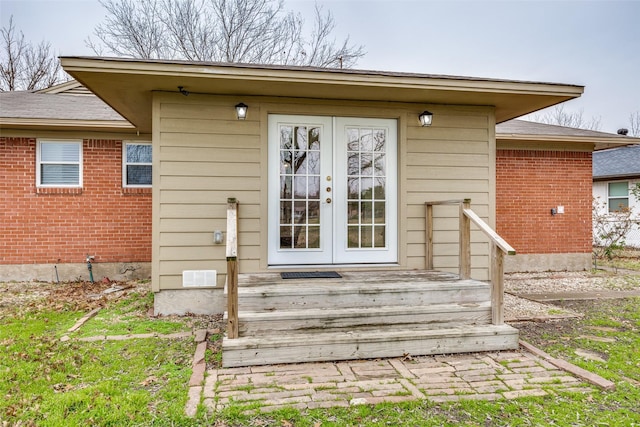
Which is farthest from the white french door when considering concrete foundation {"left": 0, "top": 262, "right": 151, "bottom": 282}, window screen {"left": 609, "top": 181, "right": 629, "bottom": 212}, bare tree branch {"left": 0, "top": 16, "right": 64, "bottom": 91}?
bare tree branch {"left": 0, "top": 16, "right": 64, "bottom": 91}

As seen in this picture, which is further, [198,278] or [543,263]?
[543,263]

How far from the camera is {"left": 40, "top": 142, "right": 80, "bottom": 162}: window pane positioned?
22.9ft

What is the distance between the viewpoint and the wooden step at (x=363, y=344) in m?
3.28

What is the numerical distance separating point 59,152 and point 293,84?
16.8 ft

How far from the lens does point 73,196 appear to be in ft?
23.2

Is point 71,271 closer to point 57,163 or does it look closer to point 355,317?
point 57,163

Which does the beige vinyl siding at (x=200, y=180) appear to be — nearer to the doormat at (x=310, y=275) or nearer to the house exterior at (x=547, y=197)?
the doormat at (x=310, y=275)

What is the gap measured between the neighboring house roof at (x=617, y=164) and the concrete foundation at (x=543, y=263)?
5.54 m

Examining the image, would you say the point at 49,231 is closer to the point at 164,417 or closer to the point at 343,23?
the point at 164,417

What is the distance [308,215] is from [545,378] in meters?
2.91

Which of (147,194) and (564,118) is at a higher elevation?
(564,118)

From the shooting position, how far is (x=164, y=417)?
2457 mm

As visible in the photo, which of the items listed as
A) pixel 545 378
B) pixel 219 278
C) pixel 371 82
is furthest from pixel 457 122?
pixel 219 278

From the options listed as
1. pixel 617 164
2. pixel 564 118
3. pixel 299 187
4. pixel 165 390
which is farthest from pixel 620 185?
pixel 564 118
